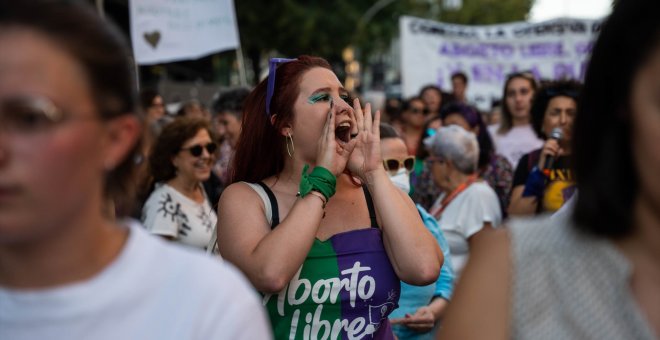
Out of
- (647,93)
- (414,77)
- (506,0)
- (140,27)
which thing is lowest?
(506,0)

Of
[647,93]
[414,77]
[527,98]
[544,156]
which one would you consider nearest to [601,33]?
[647,93]

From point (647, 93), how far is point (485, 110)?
38.9 feet

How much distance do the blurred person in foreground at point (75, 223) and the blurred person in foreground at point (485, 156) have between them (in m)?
5.05

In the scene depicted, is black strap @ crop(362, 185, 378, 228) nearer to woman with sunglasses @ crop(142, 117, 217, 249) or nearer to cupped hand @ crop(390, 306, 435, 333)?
cupped hand @ crop(390, 306, 435, 333)

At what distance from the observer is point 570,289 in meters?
1.72

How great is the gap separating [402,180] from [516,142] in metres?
3.32

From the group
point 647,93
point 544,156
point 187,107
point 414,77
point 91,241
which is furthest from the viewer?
point 414,77

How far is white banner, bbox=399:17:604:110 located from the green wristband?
9703 mm

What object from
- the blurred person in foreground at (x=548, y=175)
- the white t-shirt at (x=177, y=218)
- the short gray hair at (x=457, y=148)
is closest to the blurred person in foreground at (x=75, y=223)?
the blurred person in foreground at (x=548, y=175)

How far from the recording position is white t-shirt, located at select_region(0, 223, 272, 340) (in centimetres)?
165

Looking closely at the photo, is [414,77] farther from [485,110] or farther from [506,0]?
[506,0]

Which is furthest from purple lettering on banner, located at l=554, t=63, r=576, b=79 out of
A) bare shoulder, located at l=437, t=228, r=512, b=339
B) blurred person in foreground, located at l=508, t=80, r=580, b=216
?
bare shoulder, located at l=437, t=228, r=512, b=339

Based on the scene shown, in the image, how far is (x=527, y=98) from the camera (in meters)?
8.38

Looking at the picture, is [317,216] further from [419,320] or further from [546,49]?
[546,49]
